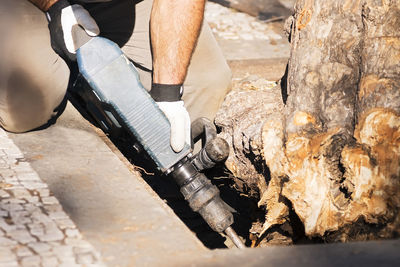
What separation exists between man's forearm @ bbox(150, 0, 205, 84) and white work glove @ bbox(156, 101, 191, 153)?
0.13m

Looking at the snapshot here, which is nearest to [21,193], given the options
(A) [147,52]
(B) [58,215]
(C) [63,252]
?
(B) [58,215]

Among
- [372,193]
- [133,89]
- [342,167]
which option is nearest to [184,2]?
[133,89]

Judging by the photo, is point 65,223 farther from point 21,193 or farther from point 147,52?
point 147,52

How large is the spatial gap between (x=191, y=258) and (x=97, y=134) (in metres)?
1.16

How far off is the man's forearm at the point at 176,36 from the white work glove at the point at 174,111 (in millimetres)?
42

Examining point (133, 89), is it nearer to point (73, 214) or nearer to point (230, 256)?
point (73, 214)

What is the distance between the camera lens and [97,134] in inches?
105

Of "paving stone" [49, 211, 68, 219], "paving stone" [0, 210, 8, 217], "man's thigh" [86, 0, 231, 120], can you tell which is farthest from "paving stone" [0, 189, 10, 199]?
"man's thigh" [86, 0, 231, 120]

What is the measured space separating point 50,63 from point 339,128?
147 centimetres

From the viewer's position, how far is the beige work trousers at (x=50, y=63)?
2.57m

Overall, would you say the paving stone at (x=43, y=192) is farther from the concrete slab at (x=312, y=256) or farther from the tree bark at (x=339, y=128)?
the tree bark at (x=339, y=128)

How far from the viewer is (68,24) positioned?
2498 millimetres

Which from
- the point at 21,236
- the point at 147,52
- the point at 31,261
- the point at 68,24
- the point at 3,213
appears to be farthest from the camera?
the point at 147,52

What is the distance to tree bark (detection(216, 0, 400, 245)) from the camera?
200cm
